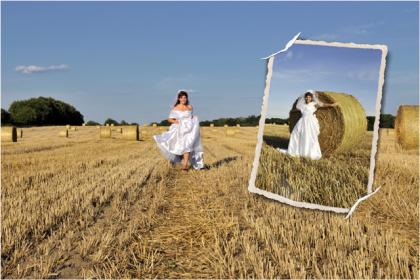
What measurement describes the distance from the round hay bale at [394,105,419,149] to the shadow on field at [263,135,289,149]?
10.4 metres

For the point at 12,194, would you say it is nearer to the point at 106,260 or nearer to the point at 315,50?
the point at 106,260

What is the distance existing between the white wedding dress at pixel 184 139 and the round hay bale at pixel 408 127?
21.2 feet

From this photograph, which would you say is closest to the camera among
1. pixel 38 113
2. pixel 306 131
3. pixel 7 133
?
pixel 306 131

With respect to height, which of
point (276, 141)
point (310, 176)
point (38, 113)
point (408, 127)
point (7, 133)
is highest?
point (38, 113)

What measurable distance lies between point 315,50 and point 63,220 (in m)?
3.48

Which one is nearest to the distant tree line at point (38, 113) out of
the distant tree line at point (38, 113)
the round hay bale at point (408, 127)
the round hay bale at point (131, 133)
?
the distant tree line at point (38, 113)

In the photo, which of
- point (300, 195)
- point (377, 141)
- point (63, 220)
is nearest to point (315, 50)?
point (377, 141)

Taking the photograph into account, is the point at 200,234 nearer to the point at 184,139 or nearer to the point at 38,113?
the point at 184,139

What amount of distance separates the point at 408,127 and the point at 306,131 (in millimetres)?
10626

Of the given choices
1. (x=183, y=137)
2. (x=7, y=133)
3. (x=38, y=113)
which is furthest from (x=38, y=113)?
(x=183, y=137)

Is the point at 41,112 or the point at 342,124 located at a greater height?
the point at 41,112

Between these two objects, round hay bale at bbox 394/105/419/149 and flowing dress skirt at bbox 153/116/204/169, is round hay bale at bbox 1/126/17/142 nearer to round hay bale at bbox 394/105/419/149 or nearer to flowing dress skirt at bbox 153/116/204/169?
flowing dress skirt at bbox 153/116/204/169

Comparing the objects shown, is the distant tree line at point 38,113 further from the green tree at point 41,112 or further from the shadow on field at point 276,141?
the shadow on field at point 276,141

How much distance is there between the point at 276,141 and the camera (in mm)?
4254
